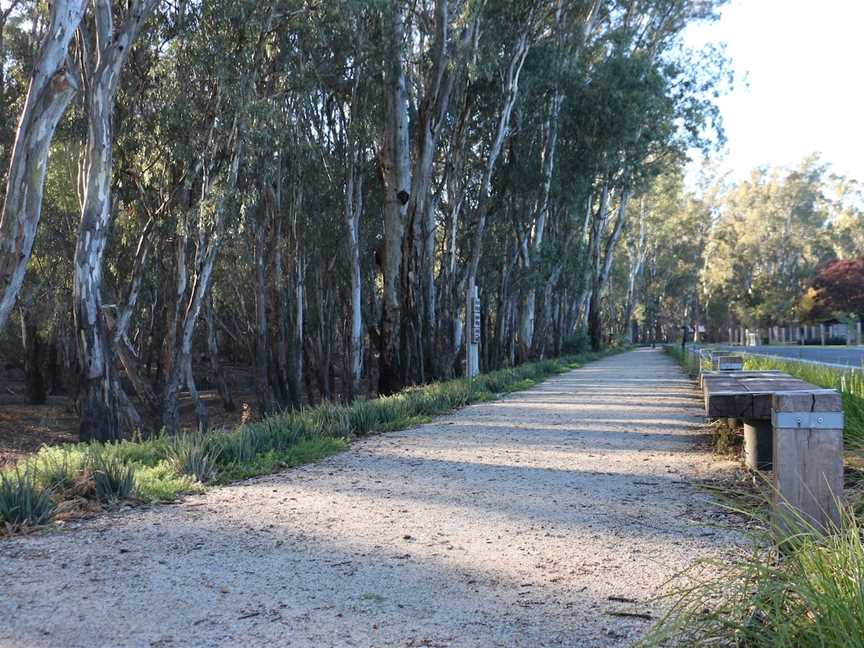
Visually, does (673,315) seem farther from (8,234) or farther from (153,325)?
(8,234)

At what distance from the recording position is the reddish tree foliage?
58500mm

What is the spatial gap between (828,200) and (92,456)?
70863 mm

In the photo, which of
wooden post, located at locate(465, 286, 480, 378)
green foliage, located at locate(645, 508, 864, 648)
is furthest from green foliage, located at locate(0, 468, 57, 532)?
wooden post, located at locate(465, 286, 480, 378)

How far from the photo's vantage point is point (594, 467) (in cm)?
709

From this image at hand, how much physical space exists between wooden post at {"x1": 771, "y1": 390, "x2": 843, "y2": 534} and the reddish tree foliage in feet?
200

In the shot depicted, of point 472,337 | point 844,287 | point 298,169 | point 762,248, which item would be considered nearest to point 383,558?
point 472,337

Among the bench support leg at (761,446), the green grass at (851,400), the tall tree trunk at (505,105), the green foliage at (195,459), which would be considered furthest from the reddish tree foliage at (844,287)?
the green foliage at (195,459)

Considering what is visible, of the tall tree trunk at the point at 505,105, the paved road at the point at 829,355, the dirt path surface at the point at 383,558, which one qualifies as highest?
the tall tree trunk at the point at 505,105

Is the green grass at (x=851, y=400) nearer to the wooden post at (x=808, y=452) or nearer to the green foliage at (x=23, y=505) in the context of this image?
the wooden post at (x=808, y=452)

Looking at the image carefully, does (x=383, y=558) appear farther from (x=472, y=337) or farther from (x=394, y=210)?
(x=472, y=337)

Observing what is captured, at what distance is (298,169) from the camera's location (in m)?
24.2

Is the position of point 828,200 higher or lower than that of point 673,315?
higher

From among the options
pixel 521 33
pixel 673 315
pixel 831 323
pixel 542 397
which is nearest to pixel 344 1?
pixel 521 33

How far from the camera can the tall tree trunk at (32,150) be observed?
995cm
